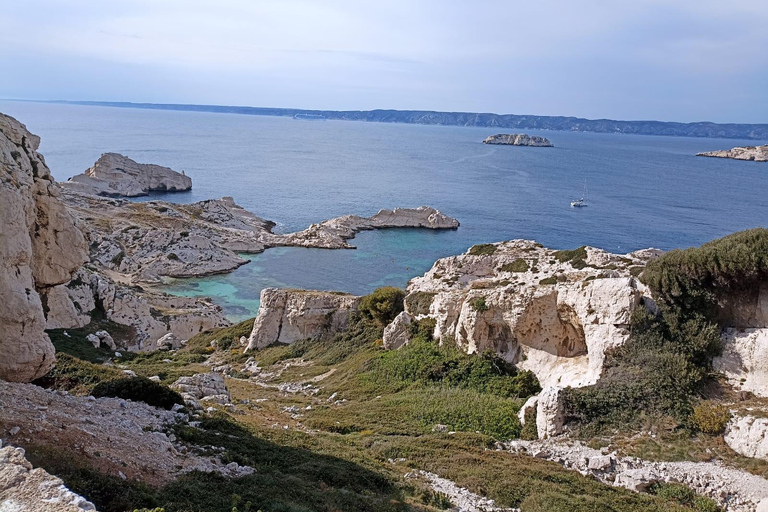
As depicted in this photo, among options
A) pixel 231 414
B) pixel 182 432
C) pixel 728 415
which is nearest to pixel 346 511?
pixel 182 432

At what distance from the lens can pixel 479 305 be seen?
2547cm

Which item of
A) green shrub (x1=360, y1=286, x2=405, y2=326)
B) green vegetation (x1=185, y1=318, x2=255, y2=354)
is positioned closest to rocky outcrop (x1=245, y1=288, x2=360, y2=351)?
green shrub (x1=360, y1=286, x2=405, y2=326)

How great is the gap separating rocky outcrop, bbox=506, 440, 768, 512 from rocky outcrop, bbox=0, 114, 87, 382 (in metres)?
14.9

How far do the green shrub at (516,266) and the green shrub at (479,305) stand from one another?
18592mm

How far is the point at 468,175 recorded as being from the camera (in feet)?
496

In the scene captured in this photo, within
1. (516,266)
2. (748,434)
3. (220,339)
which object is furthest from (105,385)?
(516,266)

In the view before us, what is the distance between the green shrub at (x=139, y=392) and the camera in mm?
17219

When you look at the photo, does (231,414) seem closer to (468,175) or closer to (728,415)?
(728,415)

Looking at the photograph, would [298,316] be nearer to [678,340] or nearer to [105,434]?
[678,340]

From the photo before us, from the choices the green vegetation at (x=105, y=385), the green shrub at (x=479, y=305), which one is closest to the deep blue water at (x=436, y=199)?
the green shrub at (x=479, y=305)

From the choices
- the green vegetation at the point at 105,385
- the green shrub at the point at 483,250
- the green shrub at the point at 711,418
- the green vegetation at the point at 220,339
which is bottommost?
the green vegetation at the point at 220,339

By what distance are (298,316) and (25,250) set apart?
831 inches

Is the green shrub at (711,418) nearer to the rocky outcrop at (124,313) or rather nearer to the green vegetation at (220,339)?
the green vegetation at (220,339)

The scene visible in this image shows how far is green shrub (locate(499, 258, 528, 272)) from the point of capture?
43.7m
